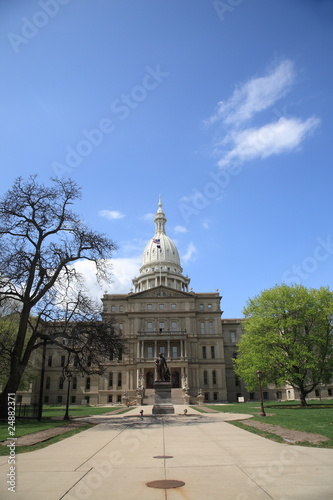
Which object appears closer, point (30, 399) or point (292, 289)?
point (292, 289)

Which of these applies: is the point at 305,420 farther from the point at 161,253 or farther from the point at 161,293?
the point at 161,253

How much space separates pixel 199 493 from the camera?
7.02 meters

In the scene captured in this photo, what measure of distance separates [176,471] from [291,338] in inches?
1401

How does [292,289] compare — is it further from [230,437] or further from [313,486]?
[313,486]

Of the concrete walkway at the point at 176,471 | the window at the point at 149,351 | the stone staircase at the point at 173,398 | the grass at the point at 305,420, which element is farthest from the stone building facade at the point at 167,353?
the concrete walkway at the point at 176,471

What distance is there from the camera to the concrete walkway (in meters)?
6.98

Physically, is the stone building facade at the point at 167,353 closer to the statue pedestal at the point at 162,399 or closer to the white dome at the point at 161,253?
the white dome at the point at 161,253

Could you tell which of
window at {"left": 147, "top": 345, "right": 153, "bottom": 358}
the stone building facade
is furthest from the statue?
window at {"left": 147, "top": 345, "right": 153, "bottom": 358}

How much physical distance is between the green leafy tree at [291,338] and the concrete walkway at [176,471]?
29.3 meters

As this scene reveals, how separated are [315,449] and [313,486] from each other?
4.77 meters

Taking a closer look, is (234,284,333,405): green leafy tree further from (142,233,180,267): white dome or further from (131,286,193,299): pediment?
(142,233,180,267): white dome

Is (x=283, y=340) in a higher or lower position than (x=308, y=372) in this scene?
higher

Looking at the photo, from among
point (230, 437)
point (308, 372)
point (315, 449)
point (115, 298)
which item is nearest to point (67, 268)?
point (230, 437)

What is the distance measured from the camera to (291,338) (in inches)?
1634
